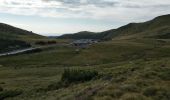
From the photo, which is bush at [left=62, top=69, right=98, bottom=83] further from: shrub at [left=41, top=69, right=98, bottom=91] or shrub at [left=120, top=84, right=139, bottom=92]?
shrub at [left=120, top=84, right=139, bottom=92]

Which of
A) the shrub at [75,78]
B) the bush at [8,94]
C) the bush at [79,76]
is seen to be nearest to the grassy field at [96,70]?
the bush at [8,94]

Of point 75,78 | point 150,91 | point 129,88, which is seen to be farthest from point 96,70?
point 150,91

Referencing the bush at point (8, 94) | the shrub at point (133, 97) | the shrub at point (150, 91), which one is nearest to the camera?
the shrub at point (133, 97)

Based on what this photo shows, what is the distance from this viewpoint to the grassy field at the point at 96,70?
24.7 meters

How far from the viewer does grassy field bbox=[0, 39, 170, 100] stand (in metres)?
24.7

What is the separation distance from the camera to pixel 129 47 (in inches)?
5281

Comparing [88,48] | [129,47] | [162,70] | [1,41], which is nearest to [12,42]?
[1,41]

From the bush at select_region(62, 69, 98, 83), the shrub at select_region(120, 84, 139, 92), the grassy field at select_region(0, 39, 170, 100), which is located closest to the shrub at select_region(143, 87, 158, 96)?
the grassy field at select_region(0, 39, 170, 100)

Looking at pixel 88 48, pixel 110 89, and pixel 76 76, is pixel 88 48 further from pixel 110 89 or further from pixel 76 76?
pixel 110 89

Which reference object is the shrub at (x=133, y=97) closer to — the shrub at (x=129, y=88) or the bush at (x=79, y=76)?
the shrub at (x=129, y=88)

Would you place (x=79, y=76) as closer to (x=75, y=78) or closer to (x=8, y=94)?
(x=75, y=78)

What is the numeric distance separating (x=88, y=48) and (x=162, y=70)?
4061 inches

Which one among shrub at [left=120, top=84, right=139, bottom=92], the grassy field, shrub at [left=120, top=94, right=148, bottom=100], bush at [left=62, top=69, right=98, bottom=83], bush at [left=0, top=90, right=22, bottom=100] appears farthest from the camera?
bush at [left=0, top=90, right=22, bottom=100]

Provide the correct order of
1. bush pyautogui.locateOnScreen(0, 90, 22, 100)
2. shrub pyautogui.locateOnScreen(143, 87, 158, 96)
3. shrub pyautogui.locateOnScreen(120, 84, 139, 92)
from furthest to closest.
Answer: bush pyautogui.locateOnScreen(0, 90, 22, 100), shrub pyautogui.locateOnScreen(120, 84, 139, 92), shrub pyautogui.locateOnScreen(143, 87, 158, 96)
